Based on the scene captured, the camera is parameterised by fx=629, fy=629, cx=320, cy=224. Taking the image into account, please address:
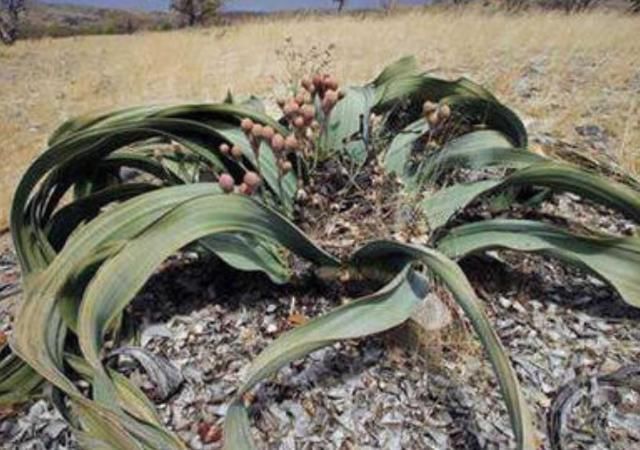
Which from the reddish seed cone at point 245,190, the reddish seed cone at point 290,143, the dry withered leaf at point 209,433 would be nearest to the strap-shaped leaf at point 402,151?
the reddish seed cone at point 290,143

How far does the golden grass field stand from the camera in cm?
319

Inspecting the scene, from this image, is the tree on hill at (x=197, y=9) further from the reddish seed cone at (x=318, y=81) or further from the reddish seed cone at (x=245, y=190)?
the reddish seed cone at (x=245, y=190)

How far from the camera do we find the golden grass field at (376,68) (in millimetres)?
3186

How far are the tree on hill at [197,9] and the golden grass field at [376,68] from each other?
41.0ft

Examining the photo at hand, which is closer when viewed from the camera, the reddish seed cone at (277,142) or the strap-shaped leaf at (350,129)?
the reddish seed cone at (277,142)

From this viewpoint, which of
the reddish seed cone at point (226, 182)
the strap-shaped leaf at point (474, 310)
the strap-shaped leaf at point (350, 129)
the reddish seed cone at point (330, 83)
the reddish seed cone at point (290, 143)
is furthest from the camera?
the strap-shaped leaf at point (350, 129)

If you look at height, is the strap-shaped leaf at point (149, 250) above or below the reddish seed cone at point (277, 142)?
below

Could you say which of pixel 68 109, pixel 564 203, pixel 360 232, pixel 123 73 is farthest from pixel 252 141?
pixel 123 73

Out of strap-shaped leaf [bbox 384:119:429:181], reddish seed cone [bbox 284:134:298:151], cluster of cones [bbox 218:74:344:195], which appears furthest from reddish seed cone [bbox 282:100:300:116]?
strap-shaped leaf [bbox 384:119:429:181]

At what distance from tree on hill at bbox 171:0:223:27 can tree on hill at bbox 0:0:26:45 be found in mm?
5637

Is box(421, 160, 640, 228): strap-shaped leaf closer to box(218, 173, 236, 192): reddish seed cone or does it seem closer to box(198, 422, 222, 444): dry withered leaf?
box(218, 173, 236, 192): reddish seed cone

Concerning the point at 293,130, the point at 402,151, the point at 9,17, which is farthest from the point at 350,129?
the point at 9,17

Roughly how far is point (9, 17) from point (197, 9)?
6.94 metres

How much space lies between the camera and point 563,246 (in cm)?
143
